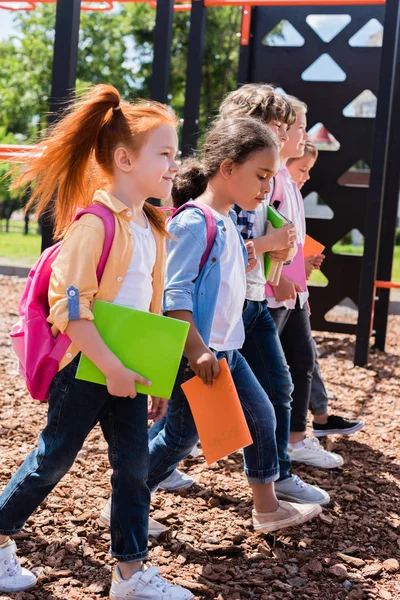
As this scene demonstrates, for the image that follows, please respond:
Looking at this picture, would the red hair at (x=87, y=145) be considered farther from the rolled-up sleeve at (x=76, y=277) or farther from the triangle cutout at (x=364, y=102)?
the triangle cutout at (x=364, y=102)

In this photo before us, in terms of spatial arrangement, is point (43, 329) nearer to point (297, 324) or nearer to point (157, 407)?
point (157, 407)

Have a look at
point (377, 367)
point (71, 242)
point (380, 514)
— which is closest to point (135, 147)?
point (71, 242)

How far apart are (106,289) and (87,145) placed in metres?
0.44

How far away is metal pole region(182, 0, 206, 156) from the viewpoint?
5457 millimetres

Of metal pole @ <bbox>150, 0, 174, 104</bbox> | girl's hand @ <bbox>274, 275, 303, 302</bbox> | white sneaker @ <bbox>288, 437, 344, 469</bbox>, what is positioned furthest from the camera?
metal pole @ <bbox>150, 0, 174, 104</bbox>

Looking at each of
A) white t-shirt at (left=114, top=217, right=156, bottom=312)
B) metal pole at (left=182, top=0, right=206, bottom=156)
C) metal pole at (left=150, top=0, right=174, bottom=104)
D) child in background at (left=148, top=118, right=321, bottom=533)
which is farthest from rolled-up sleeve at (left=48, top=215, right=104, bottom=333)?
metal pole at (left=182, top=0, right=206, bottom=156)

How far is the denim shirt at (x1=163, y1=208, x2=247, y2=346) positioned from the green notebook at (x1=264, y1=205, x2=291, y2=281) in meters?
0.54

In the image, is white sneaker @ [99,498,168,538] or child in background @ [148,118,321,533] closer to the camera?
child in background @ [148,118,321,533]

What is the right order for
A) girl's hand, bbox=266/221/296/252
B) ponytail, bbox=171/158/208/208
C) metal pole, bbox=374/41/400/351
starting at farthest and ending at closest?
metal pole, bbox=374/41/400/351 → girl's hand, bbox=266/221/296/252 → ponytail, bbox=171/158/208/208

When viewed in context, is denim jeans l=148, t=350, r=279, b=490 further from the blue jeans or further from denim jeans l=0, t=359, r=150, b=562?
denim jeans l=0, t=359, r=150, b=562

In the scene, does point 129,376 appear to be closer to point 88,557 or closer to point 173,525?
point 88,557

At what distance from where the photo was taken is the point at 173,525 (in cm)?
289

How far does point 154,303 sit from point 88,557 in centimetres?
88

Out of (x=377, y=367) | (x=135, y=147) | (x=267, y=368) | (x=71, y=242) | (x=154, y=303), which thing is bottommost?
(x=377, y=367)
